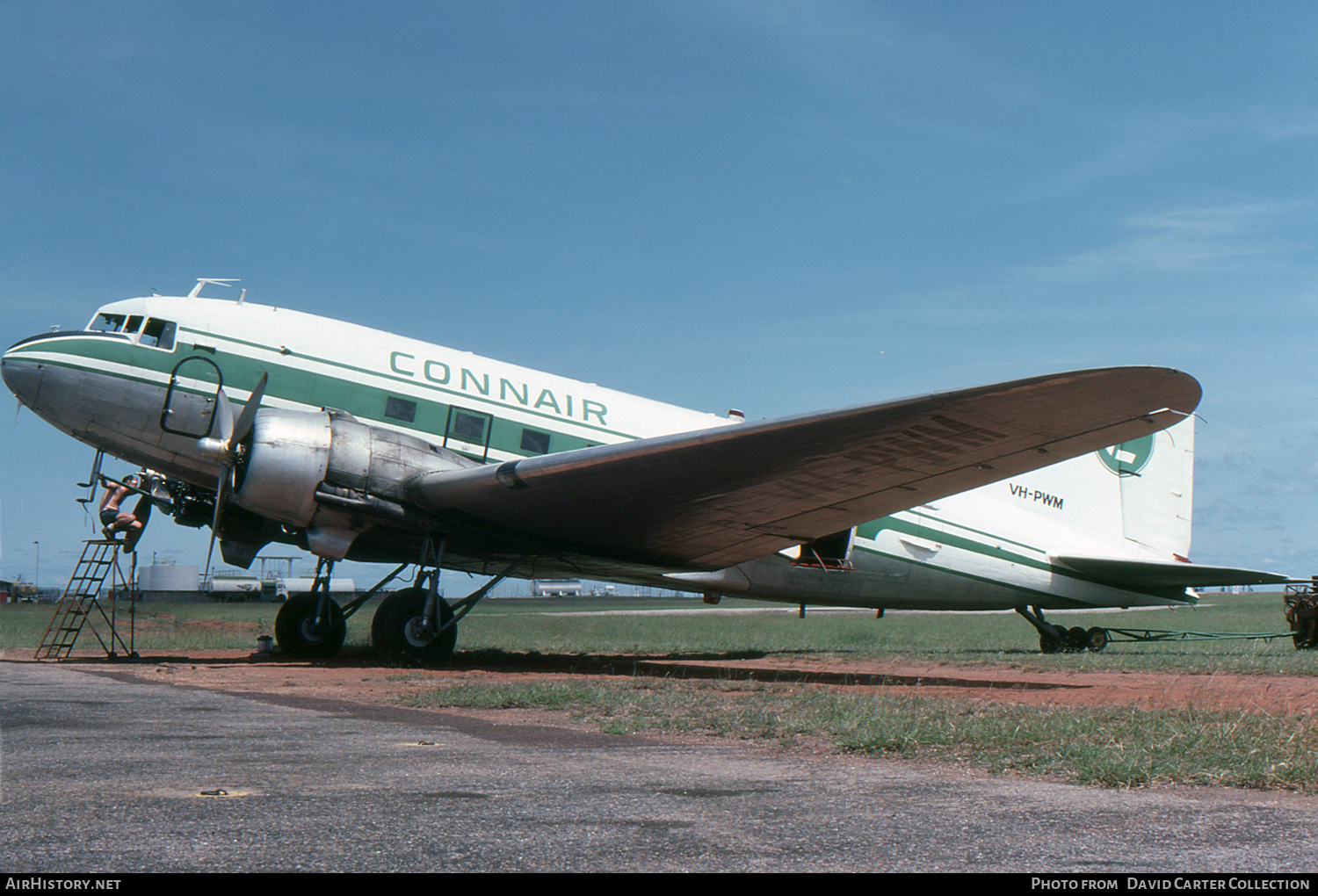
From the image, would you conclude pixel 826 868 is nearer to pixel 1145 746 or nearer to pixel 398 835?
pixel 398 835

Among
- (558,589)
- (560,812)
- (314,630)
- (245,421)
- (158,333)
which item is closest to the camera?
(560,812)

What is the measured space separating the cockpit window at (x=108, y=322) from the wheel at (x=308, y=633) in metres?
4.40

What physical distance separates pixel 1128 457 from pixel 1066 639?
3721 millimetres

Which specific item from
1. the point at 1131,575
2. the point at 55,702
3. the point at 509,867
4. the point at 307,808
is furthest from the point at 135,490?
the point at 1131,575

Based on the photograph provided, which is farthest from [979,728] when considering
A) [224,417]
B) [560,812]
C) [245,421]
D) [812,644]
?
[812,644]

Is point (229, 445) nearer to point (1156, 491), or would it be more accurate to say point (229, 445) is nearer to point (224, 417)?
point (224, 417)

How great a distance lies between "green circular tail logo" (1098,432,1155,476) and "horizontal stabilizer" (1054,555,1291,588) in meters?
1.84

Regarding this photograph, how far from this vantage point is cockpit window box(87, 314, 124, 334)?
12.9 metres

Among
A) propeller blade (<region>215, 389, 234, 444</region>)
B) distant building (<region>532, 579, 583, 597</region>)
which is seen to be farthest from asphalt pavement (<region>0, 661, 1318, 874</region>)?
distant building (<region>532, 579, 583, 597</region>)

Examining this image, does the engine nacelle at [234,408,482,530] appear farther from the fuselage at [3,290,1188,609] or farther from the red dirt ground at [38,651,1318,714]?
the red dirt ground at [38,651,1318,714]

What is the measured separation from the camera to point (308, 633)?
14.1 m

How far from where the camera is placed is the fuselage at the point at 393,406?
1241cm

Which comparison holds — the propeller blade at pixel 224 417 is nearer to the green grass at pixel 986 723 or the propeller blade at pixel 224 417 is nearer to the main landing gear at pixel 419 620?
the main landing gear at pixel 419 620

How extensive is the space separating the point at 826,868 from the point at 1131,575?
671 inches
